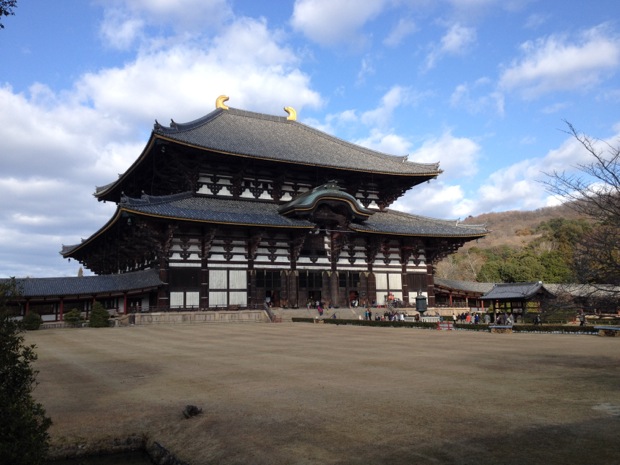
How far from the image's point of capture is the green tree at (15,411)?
515cm

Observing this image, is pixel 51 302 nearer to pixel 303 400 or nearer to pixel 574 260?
pixel 303 400

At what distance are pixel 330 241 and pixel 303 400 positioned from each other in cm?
3756

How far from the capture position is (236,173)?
4581 cm

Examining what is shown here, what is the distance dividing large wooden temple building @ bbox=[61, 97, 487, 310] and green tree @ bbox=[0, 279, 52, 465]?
30.9 metres

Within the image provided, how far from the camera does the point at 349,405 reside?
9.36 meters

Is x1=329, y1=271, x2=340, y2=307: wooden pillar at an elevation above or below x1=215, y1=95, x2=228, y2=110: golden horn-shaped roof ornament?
below

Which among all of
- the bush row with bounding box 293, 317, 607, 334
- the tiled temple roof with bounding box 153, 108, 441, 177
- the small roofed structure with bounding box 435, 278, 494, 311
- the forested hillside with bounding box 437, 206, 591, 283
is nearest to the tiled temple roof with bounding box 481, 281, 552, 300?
the forested hillside with bounding box 437, 206, 591, 283

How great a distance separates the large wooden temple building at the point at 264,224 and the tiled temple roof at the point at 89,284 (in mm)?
1086

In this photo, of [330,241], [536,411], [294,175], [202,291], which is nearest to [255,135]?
[294,175]

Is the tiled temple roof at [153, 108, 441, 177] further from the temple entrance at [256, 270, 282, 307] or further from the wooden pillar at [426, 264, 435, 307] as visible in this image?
the temple entrance at [256, 270, 282, 307]

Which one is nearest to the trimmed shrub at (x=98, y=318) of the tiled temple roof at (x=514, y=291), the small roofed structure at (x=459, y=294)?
the tiled temple roof at (x=514, y=291)

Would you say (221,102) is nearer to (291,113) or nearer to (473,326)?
(291,113)

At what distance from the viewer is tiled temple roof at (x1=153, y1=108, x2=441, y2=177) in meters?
44.8

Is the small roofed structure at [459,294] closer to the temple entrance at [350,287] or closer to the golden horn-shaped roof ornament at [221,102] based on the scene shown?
the temple entrance at [350,287]
